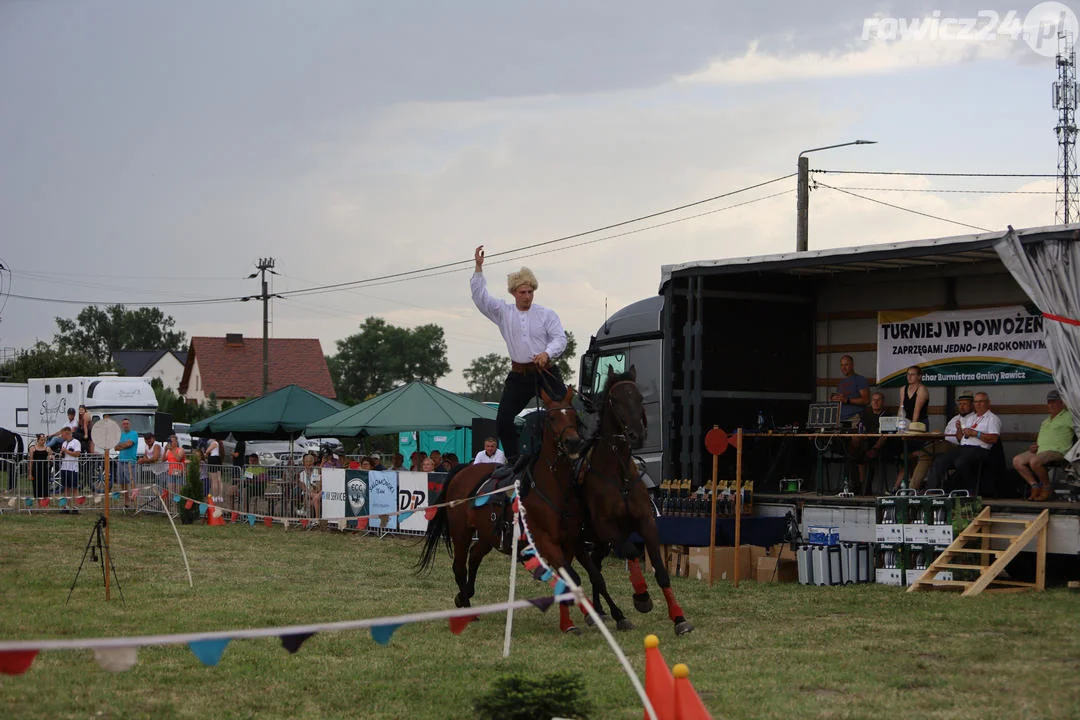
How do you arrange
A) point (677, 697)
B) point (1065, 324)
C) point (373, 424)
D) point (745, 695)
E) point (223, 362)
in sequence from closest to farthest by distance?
1. point (677, 697)
2. point (745, 695)
3. point (1065, 324)
4. point (373, 424)
5. point (223, 362)

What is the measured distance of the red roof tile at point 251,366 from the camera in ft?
262

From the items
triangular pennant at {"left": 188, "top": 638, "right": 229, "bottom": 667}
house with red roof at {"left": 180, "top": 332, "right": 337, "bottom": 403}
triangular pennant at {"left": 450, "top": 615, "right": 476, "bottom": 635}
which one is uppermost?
house with red roof at {"left": 180, "top": 332, "right": 337, "bottom": 403}

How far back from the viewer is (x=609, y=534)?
10.3 m

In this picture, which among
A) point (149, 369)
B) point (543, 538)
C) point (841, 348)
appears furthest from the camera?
point (149, 369)

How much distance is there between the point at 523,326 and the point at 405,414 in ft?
43.5

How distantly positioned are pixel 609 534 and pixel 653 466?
237 inches

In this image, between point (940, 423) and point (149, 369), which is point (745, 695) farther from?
point (149, 369)

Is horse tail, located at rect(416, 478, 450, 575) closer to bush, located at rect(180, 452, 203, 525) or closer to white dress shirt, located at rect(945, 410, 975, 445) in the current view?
white dress shirt, located at rect(945, 410, 975, 445)

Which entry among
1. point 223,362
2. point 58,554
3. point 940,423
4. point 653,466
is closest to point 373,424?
point 58,554

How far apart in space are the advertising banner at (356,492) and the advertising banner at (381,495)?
0.13 metres

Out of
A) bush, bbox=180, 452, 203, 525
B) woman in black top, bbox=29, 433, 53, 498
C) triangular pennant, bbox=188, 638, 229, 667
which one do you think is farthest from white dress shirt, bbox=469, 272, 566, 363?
woman in black top, bbox=29, 433, 53, 498

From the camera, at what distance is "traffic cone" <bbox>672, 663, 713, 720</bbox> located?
5734mm

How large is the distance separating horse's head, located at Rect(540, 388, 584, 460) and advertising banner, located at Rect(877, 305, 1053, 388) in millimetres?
7481

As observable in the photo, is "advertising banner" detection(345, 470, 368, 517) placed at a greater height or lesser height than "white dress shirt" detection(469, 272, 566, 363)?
lesser
